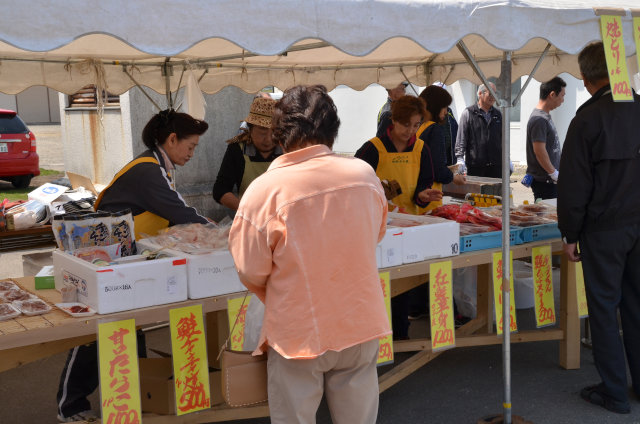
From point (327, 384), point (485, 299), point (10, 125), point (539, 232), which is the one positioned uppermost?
point (10, 125)

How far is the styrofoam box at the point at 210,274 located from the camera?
Answer: 2.88m

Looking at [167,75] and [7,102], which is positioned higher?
[7,102]

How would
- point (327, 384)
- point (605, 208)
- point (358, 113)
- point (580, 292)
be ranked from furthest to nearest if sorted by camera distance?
point (358, 113) → point (580, 292) → point (605, 208) → point (327, 384)

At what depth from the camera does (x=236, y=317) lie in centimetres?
294

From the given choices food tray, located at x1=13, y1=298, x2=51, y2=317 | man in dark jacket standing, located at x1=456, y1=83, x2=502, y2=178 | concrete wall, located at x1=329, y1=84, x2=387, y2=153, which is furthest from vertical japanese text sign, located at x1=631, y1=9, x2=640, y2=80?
concrete wall, located at x1=329, y1=84, x2=387, y2=153

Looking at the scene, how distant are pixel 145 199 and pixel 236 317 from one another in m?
1.01

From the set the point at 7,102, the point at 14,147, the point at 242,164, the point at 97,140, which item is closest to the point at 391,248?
the point at 242,164

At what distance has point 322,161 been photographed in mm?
2188

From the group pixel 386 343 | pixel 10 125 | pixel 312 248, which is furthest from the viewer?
pixel 10 125

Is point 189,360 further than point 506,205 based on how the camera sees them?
No

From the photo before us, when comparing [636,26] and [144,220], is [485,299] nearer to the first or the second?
[636,26]

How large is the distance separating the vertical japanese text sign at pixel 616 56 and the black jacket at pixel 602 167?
9.1 inches

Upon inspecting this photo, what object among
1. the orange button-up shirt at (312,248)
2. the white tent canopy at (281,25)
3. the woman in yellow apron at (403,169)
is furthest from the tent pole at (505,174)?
the orange button-up shirt at (312,248)

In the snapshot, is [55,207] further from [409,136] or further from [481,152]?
[481,152]
